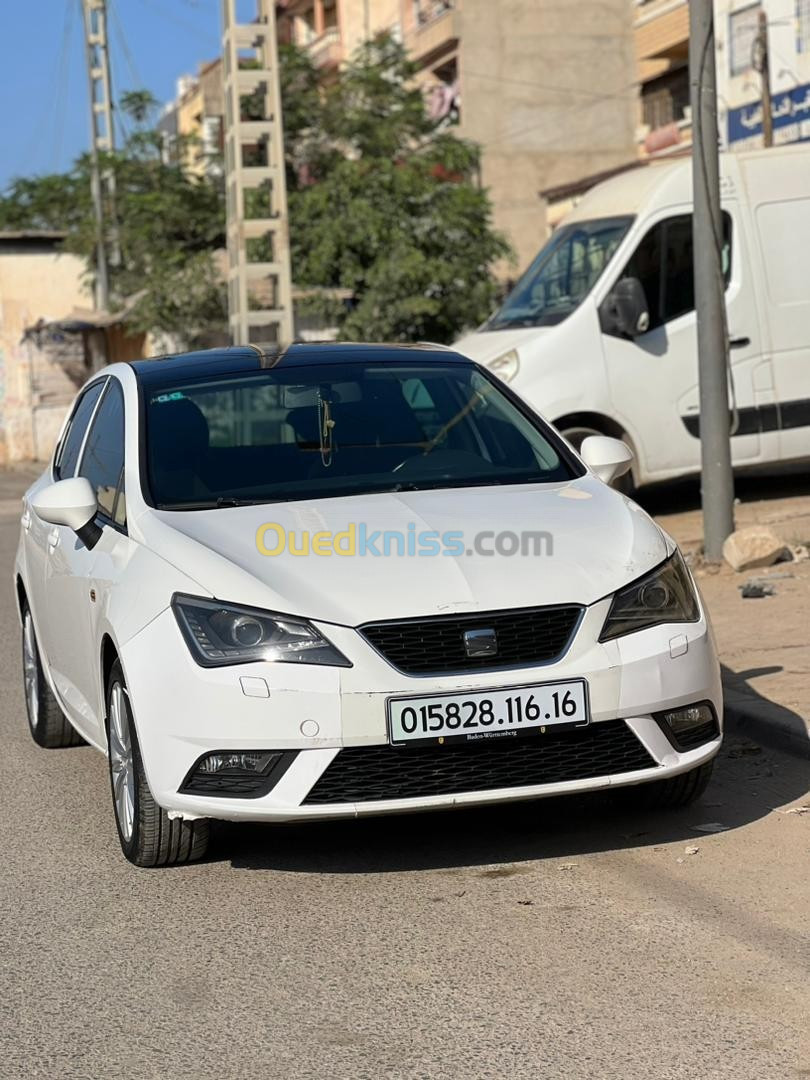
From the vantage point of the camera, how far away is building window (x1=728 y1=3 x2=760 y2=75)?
1243 inches

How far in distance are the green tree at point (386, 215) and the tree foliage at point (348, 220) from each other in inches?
1.3

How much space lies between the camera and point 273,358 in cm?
684

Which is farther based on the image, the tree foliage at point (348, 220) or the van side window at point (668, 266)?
the tree foliage at point (348, 220)

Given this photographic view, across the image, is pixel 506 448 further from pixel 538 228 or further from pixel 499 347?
pixel 538 228

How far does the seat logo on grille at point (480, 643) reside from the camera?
5.00m

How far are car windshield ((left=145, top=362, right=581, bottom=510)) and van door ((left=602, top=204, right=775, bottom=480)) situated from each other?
6669mm

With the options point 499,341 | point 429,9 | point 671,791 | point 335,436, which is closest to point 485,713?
point 671,791

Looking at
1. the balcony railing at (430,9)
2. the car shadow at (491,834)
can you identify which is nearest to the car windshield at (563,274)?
the car shadow at (491,834)

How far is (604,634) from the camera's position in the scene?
5.12 metres

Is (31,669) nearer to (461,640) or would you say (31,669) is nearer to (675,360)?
(461,640)

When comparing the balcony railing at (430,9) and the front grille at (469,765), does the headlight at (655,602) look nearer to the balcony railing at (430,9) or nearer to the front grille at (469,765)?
the front grille at (469,765)

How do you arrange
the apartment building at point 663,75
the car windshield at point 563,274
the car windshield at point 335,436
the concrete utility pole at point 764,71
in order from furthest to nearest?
the apartment building at point 663,75 < the concrete utility pole at point 764,71 < the car windshield at point 563,274 < the car windshield at point 335,436

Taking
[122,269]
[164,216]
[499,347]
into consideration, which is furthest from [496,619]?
[122,269]

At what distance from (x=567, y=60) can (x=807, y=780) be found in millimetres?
43625
